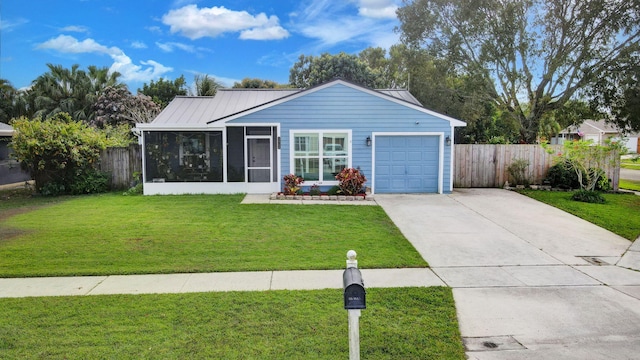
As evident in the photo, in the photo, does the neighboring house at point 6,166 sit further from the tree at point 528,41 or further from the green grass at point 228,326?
the tree at point 528,41

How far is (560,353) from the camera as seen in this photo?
12.6 feet

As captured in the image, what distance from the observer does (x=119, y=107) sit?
88.8ft

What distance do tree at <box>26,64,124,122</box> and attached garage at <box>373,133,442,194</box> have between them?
23.4 m

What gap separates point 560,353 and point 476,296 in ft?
4.58

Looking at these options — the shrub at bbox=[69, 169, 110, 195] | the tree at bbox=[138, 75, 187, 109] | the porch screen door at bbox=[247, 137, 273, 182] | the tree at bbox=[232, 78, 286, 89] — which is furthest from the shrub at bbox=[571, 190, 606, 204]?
the tree at bbox=[138, 75, 187, 109]

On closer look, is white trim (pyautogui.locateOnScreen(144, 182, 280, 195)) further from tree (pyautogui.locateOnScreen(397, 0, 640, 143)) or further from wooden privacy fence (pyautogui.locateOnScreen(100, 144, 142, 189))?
tree (pyautogui.locateOnScreen(397, 0, 640, 143))

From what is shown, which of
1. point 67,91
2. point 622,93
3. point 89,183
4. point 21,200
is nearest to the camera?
point 21,200

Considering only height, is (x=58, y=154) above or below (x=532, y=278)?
above

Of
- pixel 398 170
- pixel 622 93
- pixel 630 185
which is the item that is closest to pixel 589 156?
pixel 398 170

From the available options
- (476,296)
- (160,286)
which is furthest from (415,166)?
(160,286)

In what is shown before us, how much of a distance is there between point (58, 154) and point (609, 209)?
16565 millimetres

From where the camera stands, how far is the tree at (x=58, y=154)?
43.8ft

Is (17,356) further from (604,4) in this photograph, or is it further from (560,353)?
(604,4)

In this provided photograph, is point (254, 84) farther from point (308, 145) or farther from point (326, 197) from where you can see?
point (326, 197)
